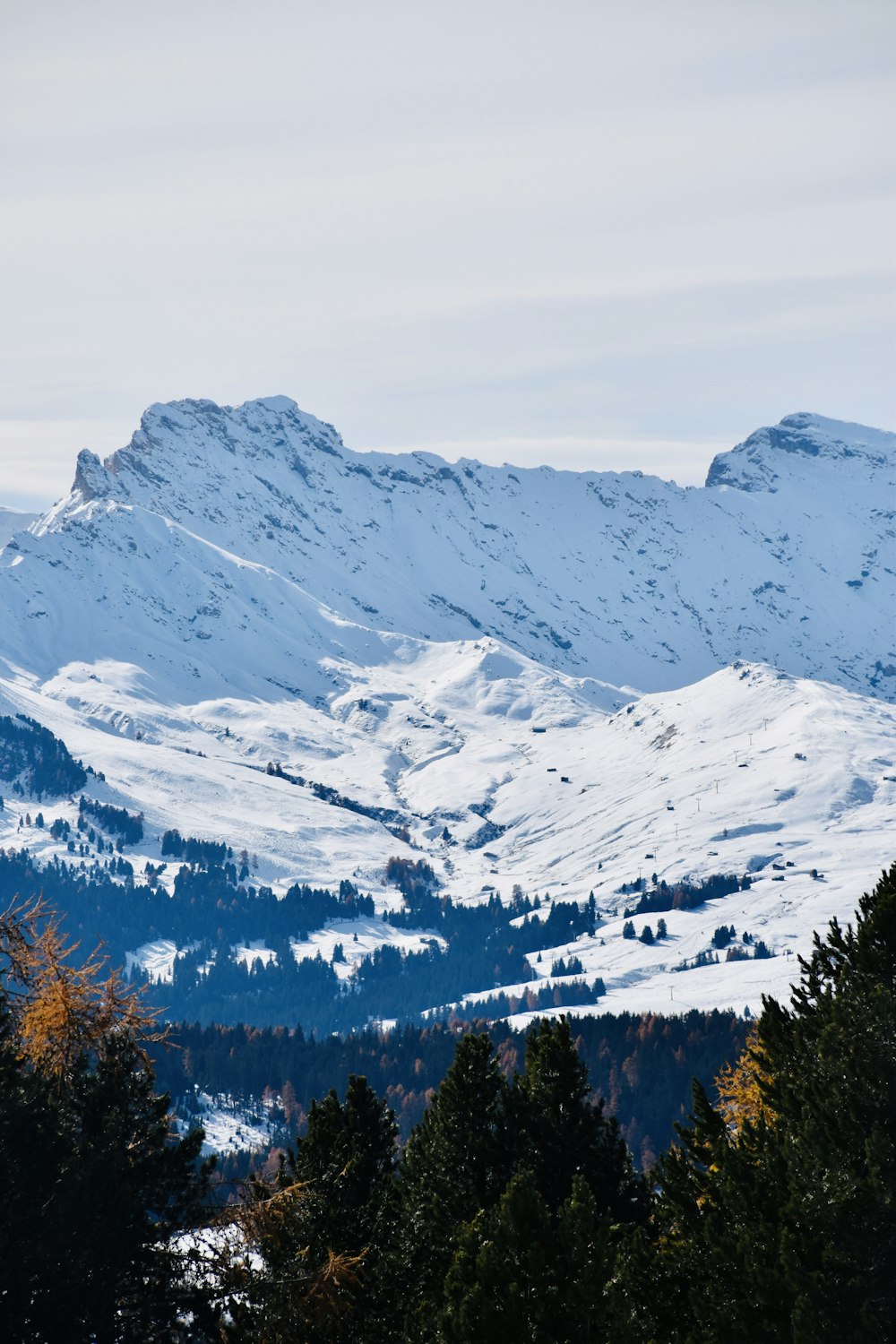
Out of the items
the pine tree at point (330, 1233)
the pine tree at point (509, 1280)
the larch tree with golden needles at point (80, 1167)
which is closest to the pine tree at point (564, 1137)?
the pine tree at point (330, 1233)

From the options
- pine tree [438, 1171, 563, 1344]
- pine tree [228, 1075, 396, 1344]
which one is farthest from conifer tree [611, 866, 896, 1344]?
pine tree [228, 1075, 396, 1344]

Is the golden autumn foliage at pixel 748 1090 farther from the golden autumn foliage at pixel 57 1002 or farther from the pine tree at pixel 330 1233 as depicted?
the golden autumn foliage at pixel 57 1002

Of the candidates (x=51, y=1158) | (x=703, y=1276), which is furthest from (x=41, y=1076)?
(x=703, y=1276)

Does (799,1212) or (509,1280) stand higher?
(799,1212)

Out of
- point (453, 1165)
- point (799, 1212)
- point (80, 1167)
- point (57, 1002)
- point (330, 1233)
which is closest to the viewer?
point (799, 1212)

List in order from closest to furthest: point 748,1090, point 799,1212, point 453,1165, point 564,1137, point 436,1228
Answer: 1. point 799,1212
2. point 436,1228
3. point 453,1165
4. point 564,1137
5. point 748,1090

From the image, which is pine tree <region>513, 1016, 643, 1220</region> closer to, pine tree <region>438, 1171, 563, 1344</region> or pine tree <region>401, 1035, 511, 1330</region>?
pine tree <region>401, 1035, 511, 1330</region>

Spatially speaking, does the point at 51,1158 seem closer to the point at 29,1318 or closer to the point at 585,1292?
the point at 29,1318

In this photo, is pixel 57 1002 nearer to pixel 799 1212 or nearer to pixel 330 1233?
pixel 330 1233

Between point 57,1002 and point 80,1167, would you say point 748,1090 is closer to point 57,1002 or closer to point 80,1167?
point 80,1167

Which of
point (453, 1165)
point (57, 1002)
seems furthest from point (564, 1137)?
point (57, 1002)

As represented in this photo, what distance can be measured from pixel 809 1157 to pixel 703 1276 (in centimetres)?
415

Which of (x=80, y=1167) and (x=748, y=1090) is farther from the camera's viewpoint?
(x=748, y=1090)

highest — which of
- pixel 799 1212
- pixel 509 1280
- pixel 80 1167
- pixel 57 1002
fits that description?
pixel 57 1002
